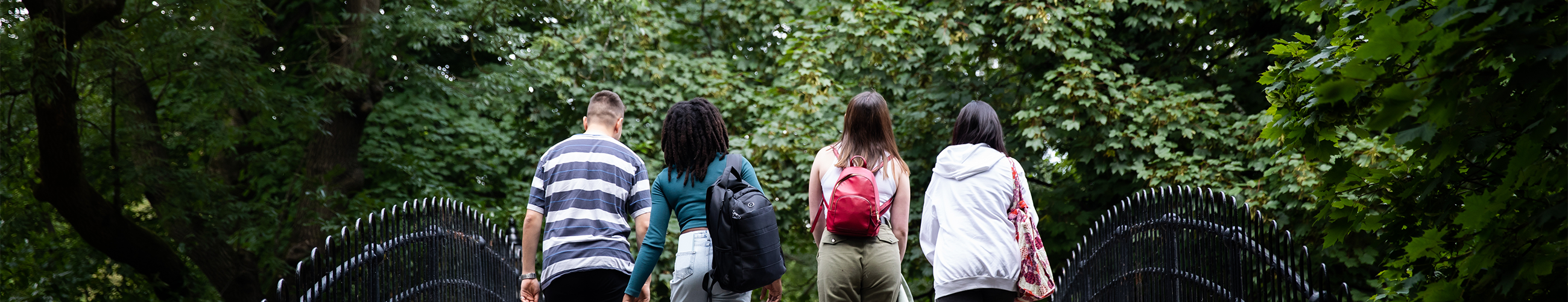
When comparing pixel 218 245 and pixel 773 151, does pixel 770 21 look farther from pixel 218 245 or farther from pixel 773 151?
pixel 218 245

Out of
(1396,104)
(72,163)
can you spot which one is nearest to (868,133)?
(1396,104)

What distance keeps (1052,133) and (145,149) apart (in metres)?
8.66

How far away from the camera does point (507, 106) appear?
11102 millimetres

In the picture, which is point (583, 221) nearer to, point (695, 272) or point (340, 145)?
point (695, 272)

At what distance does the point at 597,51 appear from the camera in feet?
37.9

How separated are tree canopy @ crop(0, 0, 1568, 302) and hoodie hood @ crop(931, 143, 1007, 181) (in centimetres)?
354

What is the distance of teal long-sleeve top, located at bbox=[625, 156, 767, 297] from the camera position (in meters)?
3.78

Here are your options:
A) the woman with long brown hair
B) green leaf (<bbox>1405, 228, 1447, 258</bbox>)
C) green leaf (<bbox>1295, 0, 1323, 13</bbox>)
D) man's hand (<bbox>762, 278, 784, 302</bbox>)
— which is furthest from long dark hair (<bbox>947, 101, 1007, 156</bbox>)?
green leaf (<bbox>1405, 228, 1447, 258</bbox>)

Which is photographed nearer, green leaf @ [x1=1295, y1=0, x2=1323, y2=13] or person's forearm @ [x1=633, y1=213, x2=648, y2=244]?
green leaf @ [x1=1295, y1=0, x2=1323, y2=13]

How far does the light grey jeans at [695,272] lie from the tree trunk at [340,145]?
7083 millimetres

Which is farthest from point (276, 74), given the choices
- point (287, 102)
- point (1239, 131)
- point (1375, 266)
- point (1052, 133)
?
point (1375, 266)

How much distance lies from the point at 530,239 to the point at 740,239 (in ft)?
2.78

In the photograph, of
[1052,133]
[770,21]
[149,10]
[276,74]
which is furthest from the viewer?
[770,21]

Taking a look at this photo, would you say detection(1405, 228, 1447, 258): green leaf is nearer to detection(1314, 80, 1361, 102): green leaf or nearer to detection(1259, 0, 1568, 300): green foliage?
detection(1259, 0, 1568, 300): green foliage
